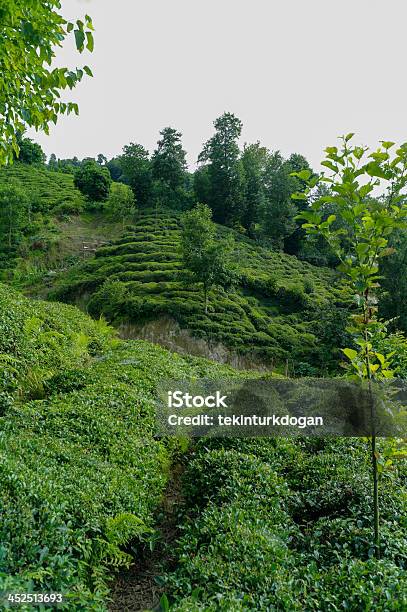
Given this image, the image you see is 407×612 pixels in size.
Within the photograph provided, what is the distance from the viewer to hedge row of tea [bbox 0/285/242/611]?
13.0ft

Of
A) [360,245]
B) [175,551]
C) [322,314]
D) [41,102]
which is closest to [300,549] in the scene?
[175,551]

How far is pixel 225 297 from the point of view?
34562 millimetres

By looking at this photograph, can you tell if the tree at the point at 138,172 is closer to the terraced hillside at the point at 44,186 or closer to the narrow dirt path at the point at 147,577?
the terraced hillside at the point at 44,186

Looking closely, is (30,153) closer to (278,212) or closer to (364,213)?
(278,212)

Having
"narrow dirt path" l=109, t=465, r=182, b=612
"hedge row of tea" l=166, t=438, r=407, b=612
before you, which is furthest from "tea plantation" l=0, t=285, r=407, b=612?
"narrow dirt path" l=109, t=465, r=182, b=612

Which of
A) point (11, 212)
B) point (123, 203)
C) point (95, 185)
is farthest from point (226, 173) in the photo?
point (11, 212)

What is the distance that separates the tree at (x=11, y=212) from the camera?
42666 millimetres

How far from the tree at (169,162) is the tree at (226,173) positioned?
3496 mm

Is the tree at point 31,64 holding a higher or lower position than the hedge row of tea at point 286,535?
higher

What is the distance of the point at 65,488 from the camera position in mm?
4875

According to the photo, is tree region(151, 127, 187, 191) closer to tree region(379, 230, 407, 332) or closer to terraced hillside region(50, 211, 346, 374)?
terraced hillside region(50, 211, 346, 374)

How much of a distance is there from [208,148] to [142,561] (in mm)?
55053

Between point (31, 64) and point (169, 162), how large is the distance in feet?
165

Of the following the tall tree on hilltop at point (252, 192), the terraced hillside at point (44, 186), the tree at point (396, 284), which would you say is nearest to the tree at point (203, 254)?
the tree at point (396, 284)
